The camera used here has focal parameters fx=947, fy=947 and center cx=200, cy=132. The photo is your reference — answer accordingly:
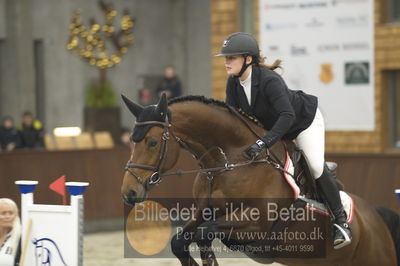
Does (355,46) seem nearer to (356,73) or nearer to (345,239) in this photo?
(356,73)

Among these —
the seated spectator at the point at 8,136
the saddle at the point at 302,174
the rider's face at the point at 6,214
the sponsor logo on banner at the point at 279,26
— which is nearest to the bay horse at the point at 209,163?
the saddle at the point at 302,174

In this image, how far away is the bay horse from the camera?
6.78m

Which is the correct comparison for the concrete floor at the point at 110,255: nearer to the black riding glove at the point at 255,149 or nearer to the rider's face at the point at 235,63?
the black riding glove at the point at 255,149

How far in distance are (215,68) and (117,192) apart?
4.85 meters

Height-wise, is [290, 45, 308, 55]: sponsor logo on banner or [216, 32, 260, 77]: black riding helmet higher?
[216, 32, 260, 77]: black riding helmet

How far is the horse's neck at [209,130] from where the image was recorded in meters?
7.06

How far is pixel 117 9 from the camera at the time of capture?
26766 mm

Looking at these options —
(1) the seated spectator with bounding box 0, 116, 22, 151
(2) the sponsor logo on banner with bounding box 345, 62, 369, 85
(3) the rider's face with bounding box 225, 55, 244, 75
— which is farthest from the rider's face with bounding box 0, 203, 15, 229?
(2) the sponsor logo on banner with bounding box 345, 62, 369, 85

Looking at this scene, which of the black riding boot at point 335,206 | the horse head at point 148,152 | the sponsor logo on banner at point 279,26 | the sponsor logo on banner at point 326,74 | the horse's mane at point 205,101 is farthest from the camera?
the sponsor logo on banner at point 279,26

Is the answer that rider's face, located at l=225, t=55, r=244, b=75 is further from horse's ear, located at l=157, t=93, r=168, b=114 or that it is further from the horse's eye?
the horse's eye

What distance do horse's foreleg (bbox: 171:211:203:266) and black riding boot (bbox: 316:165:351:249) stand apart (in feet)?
3.83

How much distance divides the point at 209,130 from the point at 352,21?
9390 mm

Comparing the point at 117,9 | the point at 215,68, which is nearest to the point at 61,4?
the point at 117,9

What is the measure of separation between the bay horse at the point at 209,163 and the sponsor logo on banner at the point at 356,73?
347 inches
